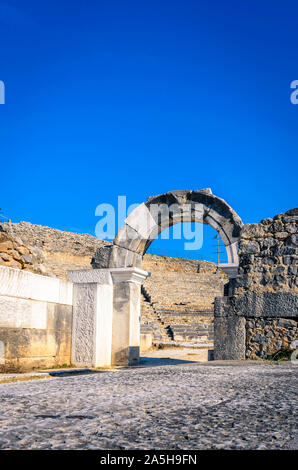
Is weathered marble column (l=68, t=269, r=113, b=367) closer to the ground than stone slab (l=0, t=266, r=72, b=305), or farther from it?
closer to the ground

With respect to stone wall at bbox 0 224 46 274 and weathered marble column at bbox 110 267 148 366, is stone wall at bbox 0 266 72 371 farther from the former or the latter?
weathered marble column at bbox 110 267 148 366

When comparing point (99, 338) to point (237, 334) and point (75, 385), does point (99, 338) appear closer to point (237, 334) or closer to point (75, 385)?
point (237, 334)

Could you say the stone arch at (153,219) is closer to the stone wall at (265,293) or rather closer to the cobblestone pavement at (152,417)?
the stone wall at (265,293)

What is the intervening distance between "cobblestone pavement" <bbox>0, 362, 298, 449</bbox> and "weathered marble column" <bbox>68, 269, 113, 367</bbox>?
4793mm

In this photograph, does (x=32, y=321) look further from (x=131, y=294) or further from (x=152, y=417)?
(x=152, y=417)

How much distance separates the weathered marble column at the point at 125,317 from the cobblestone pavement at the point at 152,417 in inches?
209

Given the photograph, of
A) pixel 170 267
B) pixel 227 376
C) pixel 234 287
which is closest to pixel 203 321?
pixel 170 267

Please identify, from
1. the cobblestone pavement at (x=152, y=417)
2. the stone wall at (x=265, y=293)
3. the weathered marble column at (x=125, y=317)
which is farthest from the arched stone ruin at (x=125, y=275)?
the cobblestone pavement at (x=152, y=417)

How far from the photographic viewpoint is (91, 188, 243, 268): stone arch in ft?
27.0

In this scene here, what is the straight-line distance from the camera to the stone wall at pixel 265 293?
19.8 feet

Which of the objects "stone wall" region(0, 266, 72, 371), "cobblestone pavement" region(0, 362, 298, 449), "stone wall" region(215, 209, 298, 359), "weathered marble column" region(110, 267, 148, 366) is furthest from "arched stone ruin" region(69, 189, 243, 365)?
"cobblestone pavement" region(0, 362, 298, 449)

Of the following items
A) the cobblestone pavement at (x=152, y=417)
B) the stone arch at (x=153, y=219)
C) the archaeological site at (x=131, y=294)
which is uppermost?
the stone arch at (x=153, y=219)

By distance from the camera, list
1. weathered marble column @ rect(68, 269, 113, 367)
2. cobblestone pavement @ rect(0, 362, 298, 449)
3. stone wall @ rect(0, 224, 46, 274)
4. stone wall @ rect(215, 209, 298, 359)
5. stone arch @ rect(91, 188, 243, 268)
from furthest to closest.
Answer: stone arch @ rect(91, 188, 243, 268)
weathered marble column @ rect(68, 269, 113, 367)
stone wall @ rect(0, 224, 46, 274)
stone wall @ rect(215, 209, 298, 359)
cobblestone pavement @ rect(0, 362, 298, 449)
